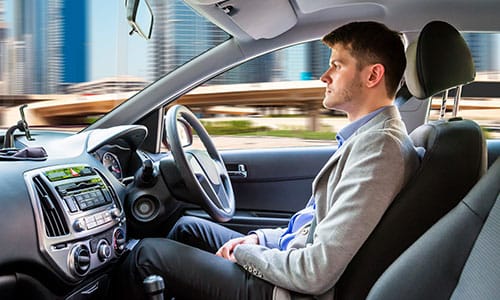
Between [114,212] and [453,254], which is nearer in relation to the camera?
[453,254]

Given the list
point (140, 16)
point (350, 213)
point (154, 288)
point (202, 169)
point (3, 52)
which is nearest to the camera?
point (350, 213)

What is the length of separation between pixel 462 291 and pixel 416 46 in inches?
26.7

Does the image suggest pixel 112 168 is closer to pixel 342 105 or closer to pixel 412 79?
pixel 342 105

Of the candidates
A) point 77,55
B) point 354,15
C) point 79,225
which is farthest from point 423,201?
point 77,55

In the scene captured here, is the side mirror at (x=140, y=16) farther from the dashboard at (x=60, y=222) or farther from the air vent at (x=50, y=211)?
the air vent at (x=50, y=211)

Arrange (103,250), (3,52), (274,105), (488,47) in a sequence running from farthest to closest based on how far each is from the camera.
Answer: (274,105), (3,52), (488,47), (103,250)

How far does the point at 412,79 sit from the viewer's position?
1542 millimetres

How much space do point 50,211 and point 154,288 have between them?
0.38 metres

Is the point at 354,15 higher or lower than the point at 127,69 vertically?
higher

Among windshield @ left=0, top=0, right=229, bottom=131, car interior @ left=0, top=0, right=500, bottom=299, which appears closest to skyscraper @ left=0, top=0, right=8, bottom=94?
windshield @ left=0, top=0, right=229, bottom=131

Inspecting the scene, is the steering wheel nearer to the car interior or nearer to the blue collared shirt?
the car interior

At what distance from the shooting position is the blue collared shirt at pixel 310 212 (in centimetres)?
157

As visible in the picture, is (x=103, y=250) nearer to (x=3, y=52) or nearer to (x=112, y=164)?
(x=112, y=164)

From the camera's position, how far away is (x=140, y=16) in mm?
1854
